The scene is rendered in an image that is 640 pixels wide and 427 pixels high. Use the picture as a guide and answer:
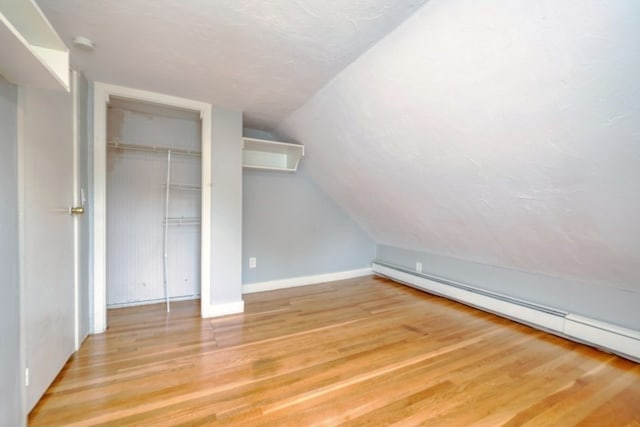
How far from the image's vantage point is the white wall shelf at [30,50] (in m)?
0.84

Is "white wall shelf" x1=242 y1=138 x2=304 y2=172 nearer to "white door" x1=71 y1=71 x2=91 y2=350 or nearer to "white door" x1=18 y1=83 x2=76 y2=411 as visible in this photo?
"white door" x1=71 y1=71 x2=91 y2=350

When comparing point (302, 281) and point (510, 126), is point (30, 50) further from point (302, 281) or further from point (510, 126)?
point (302, 281)

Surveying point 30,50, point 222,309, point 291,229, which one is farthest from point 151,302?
point 30,50

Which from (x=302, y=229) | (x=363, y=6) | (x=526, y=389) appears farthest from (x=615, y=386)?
(x=302, y=229)

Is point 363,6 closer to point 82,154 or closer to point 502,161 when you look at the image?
point 502,161

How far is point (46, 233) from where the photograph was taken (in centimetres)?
138

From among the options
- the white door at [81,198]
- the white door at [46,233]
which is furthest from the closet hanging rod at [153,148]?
the white door at [46,233]

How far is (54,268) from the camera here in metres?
1.48

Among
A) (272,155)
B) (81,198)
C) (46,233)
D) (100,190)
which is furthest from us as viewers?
(272,155)

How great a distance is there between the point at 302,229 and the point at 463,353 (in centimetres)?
217

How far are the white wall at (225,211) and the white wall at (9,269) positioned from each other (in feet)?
4.40

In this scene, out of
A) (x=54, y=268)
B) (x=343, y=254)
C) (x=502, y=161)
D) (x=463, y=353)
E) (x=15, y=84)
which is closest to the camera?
(x=15, y=84)

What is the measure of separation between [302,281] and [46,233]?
2.54 meters

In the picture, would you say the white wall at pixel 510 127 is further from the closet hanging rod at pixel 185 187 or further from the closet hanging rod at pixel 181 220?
the closet hanging rod at pixel 181 220
